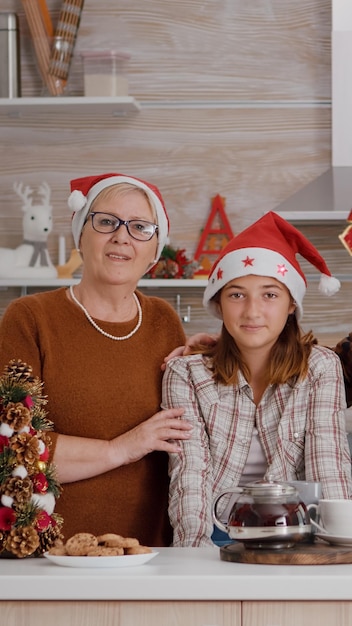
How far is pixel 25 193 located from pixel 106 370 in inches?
70.1

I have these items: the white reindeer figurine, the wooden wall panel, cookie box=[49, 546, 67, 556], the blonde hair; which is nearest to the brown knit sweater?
the blonde hair

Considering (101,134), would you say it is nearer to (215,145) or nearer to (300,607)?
(215,145)

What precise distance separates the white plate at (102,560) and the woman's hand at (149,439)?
549mm

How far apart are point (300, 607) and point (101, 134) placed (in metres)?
2.72

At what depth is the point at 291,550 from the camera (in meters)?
1.44

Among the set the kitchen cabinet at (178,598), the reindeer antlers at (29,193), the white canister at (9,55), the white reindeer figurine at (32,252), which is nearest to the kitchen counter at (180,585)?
the kitchen cabinet at (178,598)

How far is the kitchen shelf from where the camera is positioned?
11.7 feet

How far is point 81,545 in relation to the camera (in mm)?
1416

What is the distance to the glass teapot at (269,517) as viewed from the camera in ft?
4.74

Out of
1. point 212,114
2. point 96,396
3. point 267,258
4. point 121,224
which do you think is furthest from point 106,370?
point 212,114

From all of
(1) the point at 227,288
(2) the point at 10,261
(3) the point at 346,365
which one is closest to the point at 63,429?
(1) the point at 227,288

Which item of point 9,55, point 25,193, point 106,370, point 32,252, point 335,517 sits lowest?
point 335,517

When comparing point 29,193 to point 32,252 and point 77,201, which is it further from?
point 77,201

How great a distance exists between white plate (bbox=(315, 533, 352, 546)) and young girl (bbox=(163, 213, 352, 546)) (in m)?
0.41
